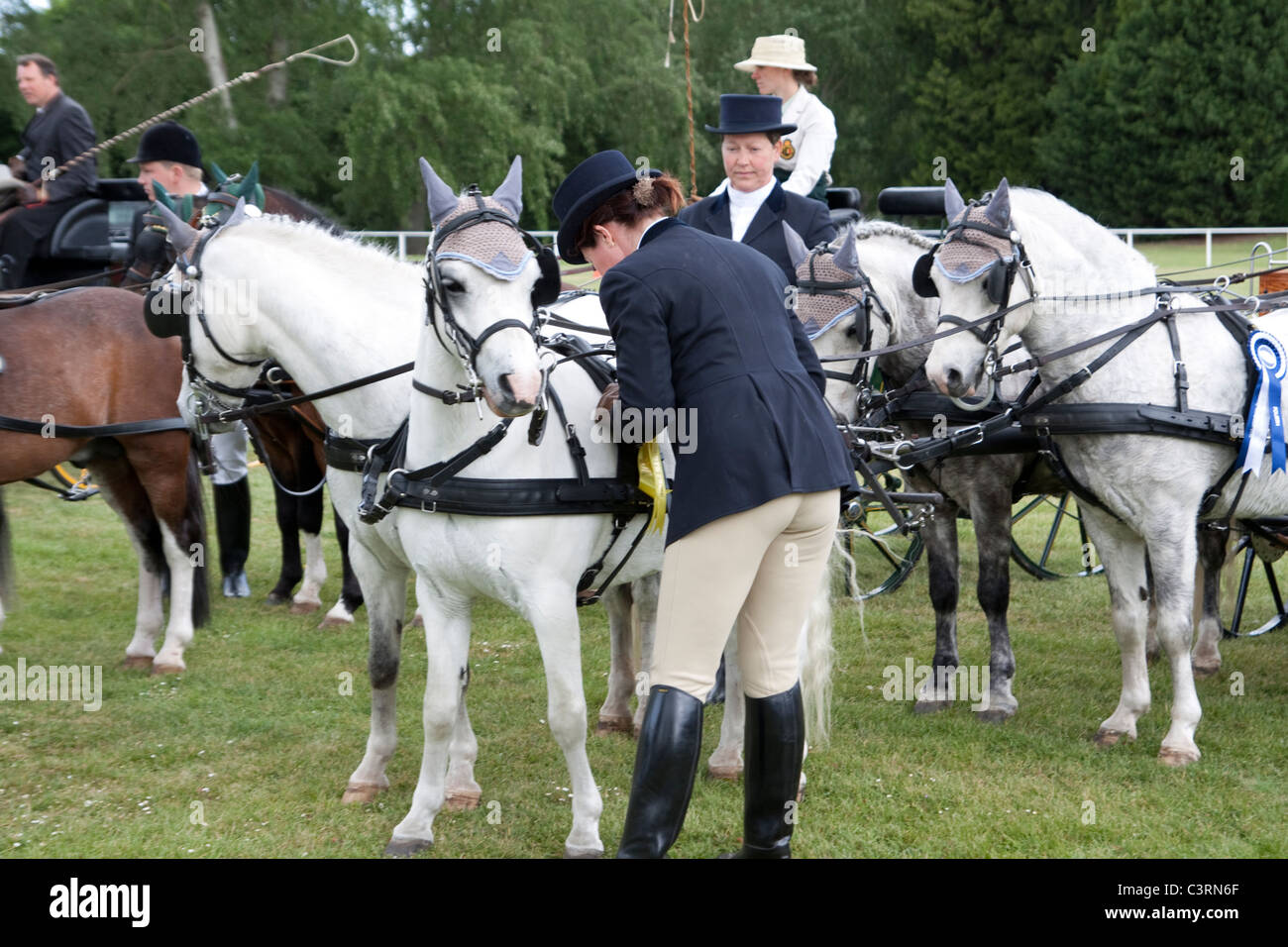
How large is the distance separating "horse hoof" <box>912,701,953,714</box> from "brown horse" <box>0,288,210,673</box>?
3.54 metres

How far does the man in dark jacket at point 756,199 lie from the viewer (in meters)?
4.96

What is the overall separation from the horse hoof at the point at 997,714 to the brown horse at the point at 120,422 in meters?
3.82

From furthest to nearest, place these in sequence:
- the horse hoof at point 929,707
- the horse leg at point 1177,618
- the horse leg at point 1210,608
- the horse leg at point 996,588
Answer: the horse leg at point 1210,608 < the horse hoof at point 929,707 < the horse leg at point 996,588 < the horse leg at point 1177,618

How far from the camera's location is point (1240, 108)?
3338 centimetres

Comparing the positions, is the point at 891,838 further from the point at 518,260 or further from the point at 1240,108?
the point at 1240,108

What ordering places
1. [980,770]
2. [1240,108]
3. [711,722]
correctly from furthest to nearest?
[1240,108], [711,722], [980,770]

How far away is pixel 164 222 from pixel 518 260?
5.84 feet

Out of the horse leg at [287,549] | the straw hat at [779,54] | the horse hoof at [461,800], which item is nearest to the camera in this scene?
the horse hoof at [461,800]

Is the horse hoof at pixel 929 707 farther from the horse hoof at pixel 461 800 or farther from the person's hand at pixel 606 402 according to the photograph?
the person's hand at pixel 606 402

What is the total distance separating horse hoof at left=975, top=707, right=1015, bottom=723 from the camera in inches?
218

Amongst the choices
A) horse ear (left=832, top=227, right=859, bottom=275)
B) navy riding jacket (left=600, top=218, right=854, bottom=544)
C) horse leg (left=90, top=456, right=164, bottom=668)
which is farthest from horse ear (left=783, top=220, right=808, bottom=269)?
horse leg (left=90, top=456, right=164, bottom=668)

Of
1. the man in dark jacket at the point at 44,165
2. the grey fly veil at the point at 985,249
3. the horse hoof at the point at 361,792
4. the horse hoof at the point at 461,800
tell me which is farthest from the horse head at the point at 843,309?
the man in dark jacket at the point at 44,165

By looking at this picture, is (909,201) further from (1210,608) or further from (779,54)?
(1210,608)
